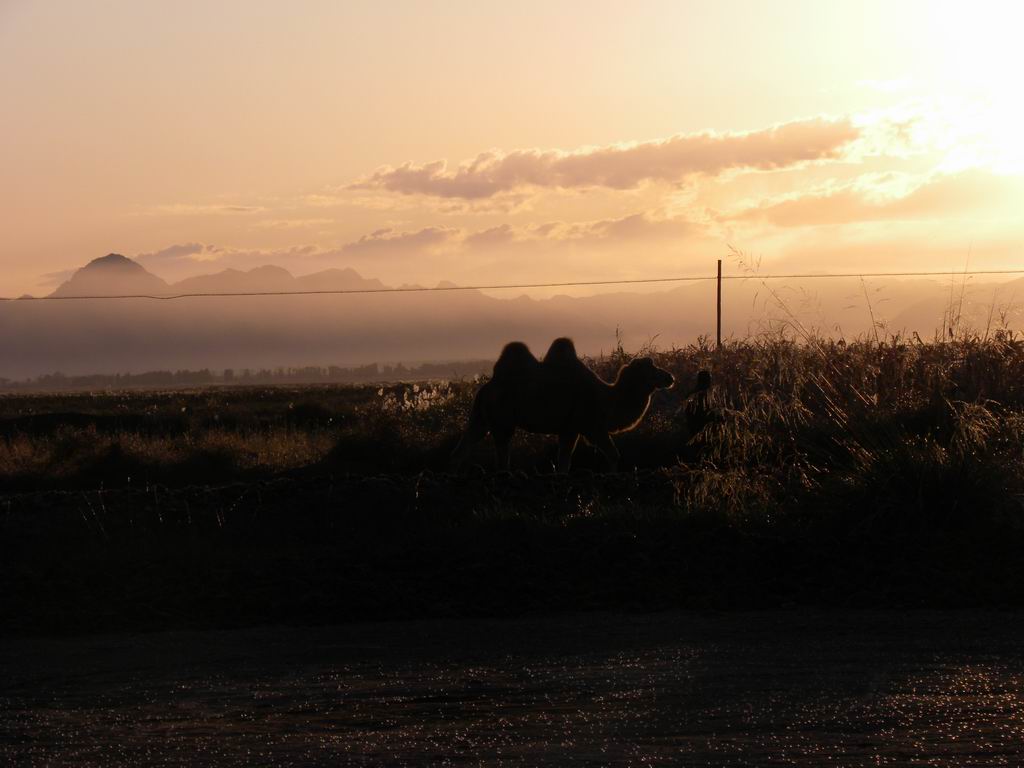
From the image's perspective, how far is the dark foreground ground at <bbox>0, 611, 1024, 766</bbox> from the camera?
5.23m

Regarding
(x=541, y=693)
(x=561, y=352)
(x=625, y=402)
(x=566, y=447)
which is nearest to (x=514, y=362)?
(x=561, y=352)

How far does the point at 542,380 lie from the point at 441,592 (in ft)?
25.3

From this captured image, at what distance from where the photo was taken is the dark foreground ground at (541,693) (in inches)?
206

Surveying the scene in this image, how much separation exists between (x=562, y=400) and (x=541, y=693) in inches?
400

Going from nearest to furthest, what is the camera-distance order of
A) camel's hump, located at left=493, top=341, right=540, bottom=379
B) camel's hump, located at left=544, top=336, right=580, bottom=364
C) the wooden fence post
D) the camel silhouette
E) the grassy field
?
the grassy field
the camel silhouette
camel's hump, located at left=493, top=341, right=540, bottom=379
camel's hump, located at left=544, top=336, right=580, bottom=364
the wooden fence post

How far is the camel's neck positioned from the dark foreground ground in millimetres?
8195

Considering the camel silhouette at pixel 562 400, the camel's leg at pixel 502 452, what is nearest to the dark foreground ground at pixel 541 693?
the camel silhouette at pixel 562 400

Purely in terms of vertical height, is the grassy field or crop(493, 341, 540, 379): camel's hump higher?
crop(493, 341, 540, 379): camel's hump

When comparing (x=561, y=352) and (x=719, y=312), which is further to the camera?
(x=719, y=312)

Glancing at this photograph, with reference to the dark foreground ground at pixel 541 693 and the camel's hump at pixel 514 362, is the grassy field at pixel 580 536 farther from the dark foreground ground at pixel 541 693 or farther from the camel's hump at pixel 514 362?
the camel's hump at pixel 514 362

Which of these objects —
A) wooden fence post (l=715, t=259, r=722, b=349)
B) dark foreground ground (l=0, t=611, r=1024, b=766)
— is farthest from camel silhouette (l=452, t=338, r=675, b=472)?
wooden fence post (l=715, t=259, r=722, b=349)

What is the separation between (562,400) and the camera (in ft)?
53.3

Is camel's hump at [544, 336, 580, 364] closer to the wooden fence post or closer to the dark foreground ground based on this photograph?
the dark foreground ground

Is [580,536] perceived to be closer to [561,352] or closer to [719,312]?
[561,352]
